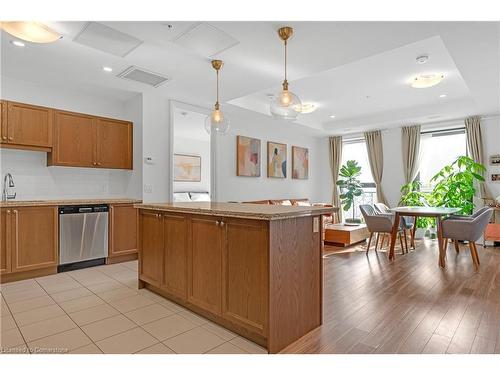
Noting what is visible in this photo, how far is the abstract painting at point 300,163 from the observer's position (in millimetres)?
7599

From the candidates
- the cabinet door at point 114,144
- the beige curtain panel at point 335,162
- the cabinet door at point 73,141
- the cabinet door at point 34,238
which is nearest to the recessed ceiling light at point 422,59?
the cabinet door at point 114,144

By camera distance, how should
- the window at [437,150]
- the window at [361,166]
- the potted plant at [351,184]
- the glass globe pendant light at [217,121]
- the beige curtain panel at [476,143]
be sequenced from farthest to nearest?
the window at [361,166] → the potted plant at [351,184] → the window at [437,150] → the beige curtain panel at [476,143] → the glass globe pendant light at [217,121]

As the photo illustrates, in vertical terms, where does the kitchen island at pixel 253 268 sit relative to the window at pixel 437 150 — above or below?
below

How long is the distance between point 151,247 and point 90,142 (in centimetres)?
219

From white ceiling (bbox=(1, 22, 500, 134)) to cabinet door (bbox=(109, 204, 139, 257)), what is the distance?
5.83 ft

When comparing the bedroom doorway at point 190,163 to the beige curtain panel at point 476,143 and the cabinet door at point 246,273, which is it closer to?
the cabinet door at point 246,273

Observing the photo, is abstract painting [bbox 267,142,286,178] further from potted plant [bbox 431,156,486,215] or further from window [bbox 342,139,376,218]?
potted plant [bbox 431,156,486,215]

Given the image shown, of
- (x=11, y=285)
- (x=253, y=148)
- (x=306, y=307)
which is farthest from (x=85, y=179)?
(x=306, y=307)

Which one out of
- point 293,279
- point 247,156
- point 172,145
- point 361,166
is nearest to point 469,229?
point 293,279

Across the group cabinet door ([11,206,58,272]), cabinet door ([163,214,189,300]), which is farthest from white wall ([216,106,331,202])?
cabinet door ([163,214,189,300])

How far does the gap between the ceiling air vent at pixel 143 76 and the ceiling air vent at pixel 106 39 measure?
51 centimetres

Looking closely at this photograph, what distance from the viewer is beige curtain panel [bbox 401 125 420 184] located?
674cm

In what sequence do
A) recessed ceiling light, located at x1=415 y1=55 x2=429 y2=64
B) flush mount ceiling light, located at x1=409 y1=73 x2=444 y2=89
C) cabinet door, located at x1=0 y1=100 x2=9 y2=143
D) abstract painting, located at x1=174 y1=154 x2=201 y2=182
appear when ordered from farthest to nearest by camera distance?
abstract painting, located at x1=174 y1=154 x2=201 y2=182, flush mount ceiling light, located at x1=409 y1=73 x2=444 y2=89, recessed ceiling light, located at x1=415 y1=55 x2=429 y2=64, cabinet door, located at x1=0 y1=100 x2=9 y2=143
